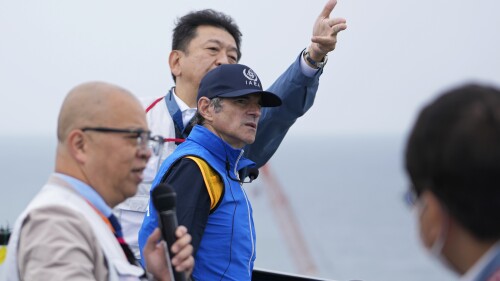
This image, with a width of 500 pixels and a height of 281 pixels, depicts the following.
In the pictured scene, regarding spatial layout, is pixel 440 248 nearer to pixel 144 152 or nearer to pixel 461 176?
pixel 461 176

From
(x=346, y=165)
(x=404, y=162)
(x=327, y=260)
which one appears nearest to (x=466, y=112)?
(x=404, y=162)

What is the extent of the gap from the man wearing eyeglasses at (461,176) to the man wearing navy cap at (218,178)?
146 centimetres

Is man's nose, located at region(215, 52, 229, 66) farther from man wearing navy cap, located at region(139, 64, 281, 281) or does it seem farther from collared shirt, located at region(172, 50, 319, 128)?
man wearing navy cap, located at region(139, 64, 281, 281)

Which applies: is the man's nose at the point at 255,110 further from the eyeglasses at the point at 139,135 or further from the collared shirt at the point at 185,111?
the eyeglasses at the point at 139,135

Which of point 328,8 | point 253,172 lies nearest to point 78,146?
point 253,172

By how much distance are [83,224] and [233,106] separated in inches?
49.8

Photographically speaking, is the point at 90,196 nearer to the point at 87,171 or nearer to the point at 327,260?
the point at 87,171

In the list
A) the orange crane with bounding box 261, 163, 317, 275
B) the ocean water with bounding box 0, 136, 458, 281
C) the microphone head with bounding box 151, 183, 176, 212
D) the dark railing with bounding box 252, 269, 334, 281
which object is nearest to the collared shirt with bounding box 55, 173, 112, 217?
the microphone head with bounding box 151, 183, 176, 212

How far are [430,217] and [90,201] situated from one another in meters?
0.99

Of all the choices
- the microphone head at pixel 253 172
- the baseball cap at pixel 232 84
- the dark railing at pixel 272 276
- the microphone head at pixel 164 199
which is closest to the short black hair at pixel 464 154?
the microphone head at pixel 164 199

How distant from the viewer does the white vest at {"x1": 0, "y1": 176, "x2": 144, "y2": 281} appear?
241 cm

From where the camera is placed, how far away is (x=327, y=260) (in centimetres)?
6988

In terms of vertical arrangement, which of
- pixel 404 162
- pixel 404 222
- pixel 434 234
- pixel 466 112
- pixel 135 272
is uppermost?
pixel 466 112

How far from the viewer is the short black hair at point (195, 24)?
4.17 m
